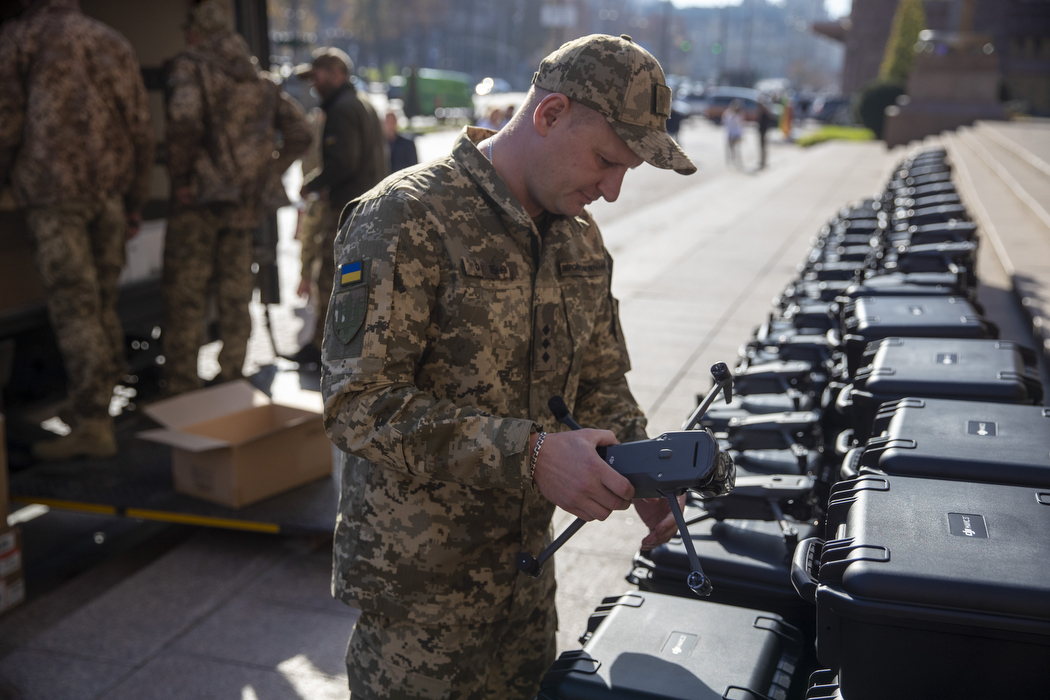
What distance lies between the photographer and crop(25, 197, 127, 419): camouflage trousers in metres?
4.61

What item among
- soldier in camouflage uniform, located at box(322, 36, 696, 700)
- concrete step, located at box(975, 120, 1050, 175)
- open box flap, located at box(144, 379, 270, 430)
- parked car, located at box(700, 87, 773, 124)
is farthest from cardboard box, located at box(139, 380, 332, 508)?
parked car, located at box(700, 87, 773, 124)

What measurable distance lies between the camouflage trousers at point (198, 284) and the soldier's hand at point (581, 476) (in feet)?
13.3

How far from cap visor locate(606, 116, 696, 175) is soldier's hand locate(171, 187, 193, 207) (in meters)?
3.87

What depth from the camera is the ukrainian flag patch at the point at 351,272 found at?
180cm

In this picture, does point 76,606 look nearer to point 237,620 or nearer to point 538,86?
point 237,620

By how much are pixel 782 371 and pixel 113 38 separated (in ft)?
11.7

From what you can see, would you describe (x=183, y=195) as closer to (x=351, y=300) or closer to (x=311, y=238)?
(x=311, y=238)

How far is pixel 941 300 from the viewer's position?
3348 mm

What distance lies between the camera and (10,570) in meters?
3.64

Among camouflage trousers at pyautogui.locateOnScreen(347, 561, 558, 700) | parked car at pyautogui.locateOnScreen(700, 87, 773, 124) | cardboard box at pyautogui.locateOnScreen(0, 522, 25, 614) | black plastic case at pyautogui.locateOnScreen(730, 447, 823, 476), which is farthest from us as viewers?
parked car at pyautogui.locateOnScreen(700, 87, 773, 124)

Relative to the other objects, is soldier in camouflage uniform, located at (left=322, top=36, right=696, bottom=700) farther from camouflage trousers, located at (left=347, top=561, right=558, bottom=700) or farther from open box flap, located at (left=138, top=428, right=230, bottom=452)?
open box flap, located at (left=138, top=428, right=230, bottom=452)

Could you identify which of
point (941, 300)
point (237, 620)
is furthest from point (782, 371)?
point (237, 620)

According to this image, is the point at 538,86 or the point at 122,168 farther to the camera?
the point at 122,168

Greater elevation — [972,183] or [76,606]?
[972,183]
